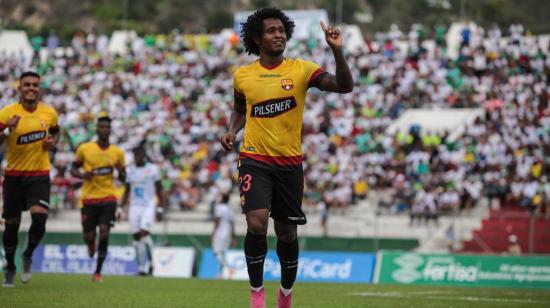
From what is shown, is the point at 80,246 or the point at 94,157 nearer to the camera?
the point at 94,157

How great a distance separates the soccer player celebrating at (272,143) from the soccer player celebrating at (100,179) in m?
8.74

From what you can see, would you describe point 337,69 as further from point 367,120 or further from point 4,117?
point 367,120

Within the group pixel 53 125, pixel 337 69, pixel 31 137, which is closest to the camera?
pixel 337 69

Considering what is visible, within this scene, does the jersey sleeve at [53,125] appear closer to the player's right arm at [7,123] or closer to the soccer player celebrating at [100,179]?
the player's right arm at [7,123]

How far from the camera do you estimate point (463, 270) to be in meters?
23.8

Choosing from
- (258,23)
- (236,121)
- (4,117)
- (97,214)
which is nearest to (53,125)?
(4,117)

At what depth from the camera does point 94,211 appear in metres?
18.8

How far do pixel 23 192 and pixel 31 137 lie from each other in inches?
32.6

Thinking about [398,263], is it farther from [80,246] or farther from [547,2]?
[547,2]

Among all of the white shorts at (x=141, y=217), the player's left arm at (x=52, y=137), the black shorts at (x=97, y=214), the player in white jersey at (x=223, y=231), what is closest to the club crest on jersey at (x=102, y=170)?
the black shorts at (x=97, y=214)

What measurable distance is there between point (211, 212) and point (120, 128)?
34.7ft

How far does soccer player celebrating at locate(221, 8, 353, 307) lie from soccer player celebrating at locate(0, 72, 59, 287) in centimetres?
532

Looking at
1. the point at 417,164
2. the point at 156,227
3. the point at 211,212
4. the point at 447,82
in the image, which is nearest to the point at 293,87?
the point at 156,227

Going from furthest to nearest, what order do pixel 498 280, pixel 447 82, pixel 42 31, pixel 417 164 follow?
pixel 42 31 < pixel 447 82 < pixel 417 164 < pixel 498 280
